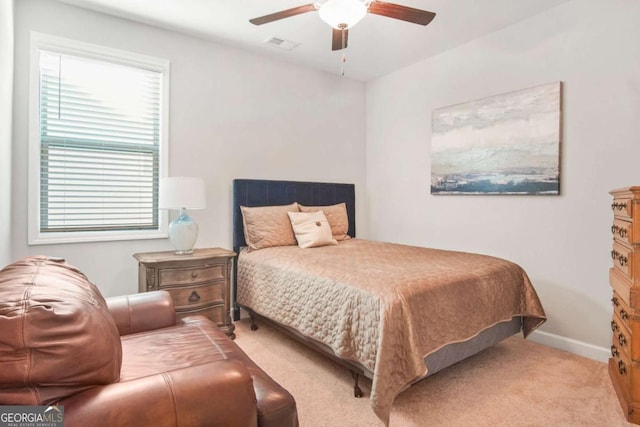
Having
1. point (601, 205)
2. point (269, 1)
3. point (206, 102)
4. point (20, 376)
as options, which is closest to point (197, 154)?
point (206, 102)

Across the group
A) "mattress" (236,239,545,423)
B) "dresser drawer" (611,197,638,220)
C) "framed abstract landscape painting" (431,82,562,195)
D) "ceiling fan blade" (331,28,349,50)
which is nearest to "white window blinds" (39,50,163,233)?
"mattress" (236,239,545,423)

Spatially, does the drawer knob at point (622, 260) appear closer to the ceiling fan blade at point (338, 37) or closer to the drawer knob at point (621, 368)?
the drawer knob at point (621, 368)

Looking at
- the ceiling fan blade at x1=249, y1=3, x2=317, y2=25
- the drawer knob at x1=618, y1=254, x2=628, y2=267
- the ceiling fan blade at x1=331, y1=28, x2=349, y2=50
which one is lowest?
the drawer knob at x1=618, y1=254, x2=628, y2=267

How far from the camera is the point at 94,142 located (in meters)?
2.98

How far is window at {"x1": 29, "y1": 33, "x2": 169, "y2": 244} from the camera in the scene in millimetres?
2762

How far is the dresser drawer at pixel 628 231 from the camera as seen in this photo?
6.10ft

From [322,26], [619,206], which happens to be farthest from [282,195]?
[619,206]

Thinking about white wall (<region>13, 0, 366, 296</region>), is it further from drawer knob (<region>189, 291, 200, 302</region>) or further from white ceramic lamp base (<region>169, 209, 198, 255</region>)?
drawer knob (<region>189, 291, 200, 302</region>)

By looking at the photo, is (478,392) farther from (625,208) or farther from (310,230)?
(310,230)

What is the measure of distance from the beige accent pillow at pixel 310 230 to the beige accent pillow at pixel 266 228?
0.27ft

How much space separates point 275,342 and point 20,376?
2.24 m

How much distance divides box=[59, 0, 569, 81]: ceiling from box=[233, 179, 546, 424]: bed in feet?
6.55

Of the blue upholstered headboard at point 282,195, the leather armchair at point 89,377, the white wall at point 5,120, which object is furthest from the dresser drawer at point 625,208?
the white wall at point 5,120

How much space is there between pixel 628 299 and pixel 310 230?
2.36m
